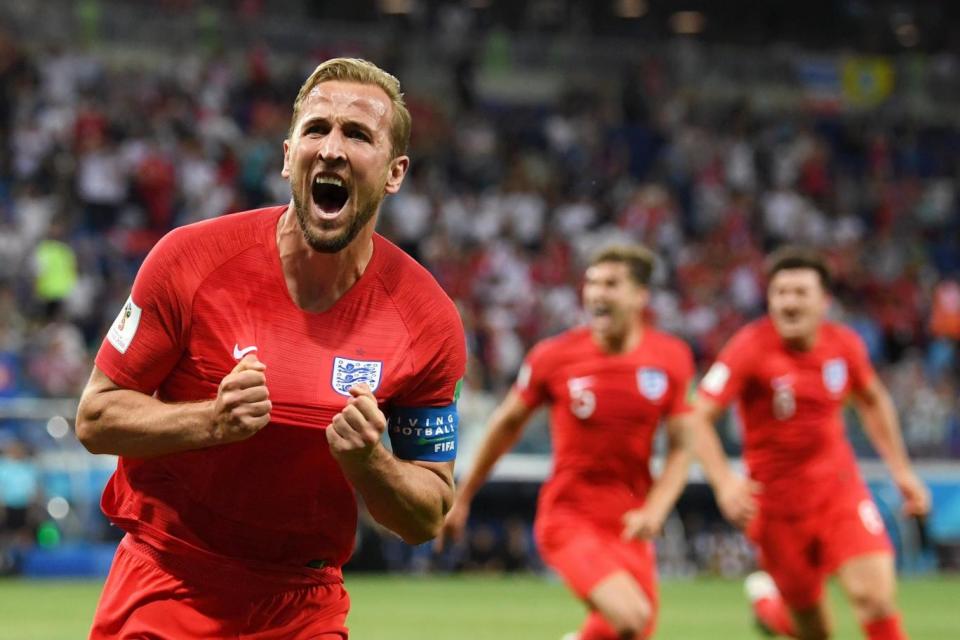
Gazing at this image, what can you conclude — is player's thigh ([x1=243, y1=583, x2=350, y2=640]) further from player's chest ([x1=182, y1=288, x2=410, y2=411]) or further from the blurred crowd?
the blurred crowd

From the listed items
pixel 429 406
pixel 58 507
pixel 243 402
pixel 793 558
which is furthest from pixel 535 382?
pixel 58 507

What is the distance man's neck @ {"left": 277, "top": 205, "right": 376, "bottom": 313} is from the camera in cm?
459

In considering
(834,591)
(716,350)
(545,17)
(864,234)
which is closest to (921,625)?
(834,591)

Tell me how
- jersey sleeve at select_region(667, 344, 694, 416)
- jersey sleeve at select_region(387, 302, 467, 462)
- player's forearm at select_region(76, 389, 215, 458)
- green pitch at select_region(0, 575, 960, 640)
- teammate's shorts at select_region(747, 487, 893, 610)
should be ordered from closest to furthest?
player's forearm at select_region(76, 389, 215, 458) < jersey sleeve at select_region(387, 302, 467, 462) < jersey sleeve at select_region(667, 344, 694, 416) < teammate's shorts at select_region(747, 487, 893, 610) < green pitch at select_region(0, 575, 960, 640)

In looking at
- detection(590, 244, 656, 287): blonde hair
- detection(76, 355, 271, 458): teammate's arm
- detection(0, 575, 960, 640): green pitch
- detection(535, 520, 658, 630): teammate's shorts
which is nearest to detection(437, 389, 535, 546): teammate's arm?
detection(535, 520, 658, 630): teammate's shorts

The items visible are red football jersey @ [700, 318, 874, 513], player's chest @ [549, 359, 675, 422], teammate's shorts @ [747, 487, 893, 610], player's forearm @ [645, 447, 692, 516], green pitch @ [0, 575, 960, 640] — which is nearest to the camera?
player's forearm @ [645, 447, 692, 516]

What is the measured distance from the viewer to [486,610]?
15.2 metres

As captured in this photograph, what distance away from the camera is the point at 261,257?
4590 millimetres

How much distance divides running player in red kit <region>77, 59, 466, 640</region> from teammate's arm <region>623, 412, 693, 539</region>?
4381mm

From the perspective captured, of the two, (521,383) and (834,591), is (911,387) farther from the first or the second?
(521,383)

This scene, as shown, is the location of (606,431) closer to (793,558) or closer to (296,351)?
(793,558)

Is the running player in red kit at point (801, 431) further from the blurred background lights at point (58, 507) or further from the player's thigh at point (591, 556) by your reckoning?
the blurred background lights at point (58, 507)

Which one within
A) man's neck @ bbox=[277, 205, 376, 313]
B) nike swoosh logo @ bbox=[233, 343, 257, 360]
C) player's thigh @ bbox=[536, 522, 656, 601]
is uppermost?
man's neck @ bbox=[277, 205, 376, 313]

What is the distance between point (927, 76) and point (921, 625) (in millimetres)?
21224
